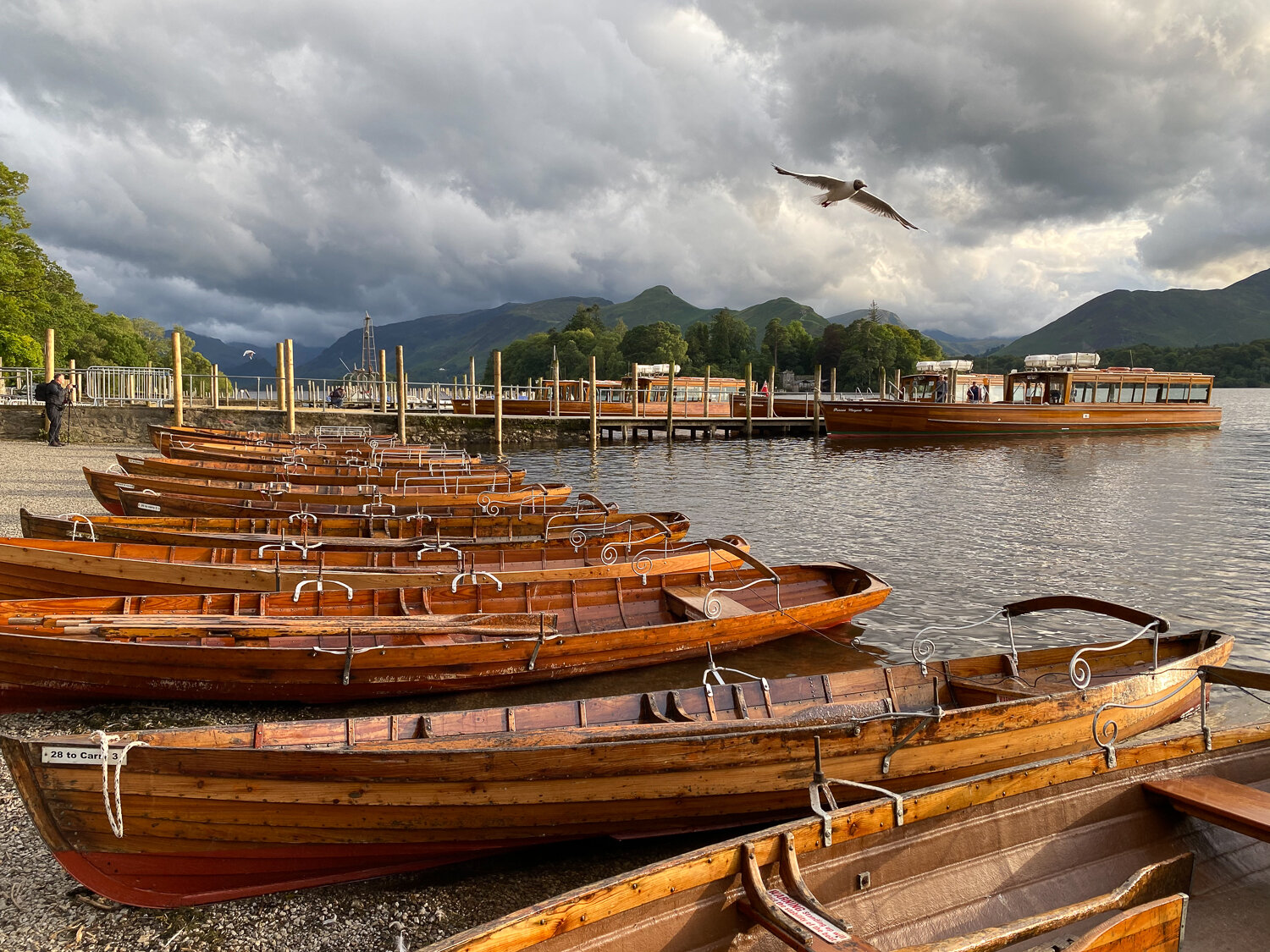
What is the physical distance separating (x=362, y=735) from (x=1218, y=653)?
819cm

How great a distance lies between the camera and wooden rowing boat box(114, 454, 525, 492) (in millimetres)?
17859

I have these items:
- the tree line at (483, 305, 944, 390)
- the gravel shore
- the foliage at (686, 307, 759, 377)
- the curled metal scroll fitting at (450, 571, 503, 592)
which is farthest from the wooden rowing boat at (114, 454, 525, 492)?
the foliage at (686, 307, 759, 377)

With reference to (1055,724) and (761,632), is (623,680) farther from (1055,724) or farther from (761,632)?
(1055,724)

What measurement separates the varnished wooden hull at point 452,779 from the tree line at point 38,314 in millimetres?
39752

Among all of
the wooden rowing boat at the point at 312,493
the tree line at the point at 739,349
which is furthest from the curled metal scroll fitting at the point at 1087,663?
the tree line at the point at 739,349

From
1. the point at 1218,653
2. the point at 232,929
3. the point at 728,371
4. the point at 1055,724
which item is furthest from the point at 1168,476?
Result: the point at 728,371

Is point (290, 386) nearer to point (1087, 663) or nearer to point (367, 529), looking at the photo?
point (367, 529)

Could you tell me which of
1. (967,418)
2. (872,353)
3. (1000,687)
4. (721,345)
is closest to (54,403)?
(1000,687)

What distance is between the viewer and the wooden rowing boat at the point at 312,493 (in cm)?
1527

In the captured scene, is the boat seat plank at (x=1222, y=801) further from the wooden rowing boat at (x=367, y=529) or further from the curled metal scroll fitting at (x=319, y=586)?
the wooden rowing boat at (x=367, y=529)

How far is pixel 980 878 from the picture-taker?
4.70 meters

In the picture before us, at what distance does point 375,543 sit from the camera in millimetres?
11906

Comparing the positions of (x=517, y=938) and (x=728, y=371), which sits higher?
(x=728, y=371)

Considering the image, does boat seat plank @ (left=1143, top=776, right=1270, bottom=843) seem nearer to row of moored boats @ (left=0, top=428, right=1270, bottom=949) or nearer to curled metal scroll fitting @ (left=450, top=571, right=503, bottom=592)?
row of moored boats @ (left=0, top=428, right=1270, bottom=949)
